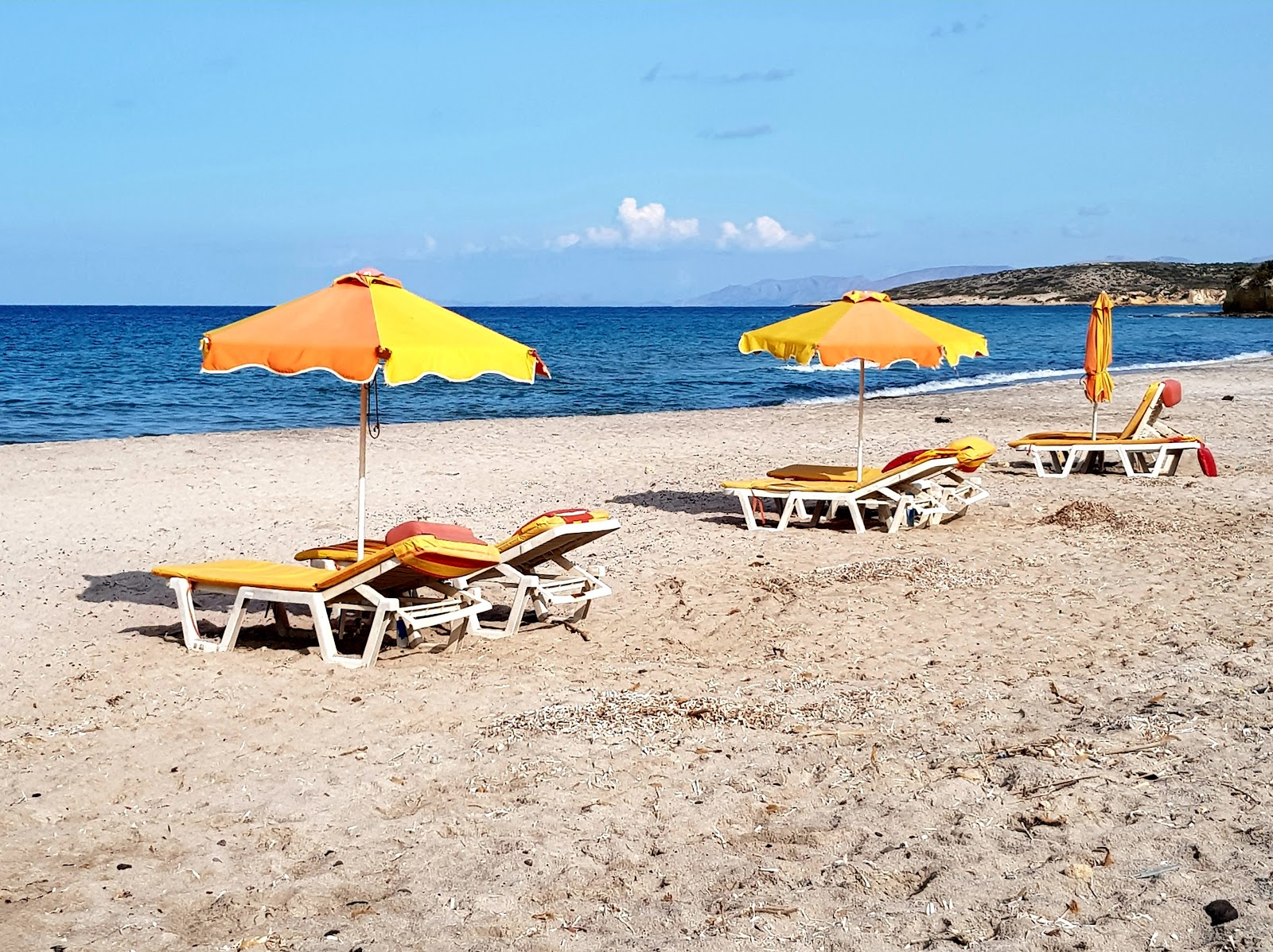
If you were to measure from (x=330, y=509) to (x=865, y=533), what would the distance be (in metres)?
4.82

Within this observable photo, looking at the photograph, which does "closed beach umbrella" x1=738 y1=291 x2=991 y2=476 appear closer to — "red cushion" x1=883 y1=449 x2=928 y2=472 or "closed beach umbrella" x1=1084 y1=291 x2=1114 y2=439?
"red cushion" x1=883 y1=449 x2=928 y2=472

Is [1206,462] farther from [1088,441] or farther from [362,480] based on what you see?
[362,480]

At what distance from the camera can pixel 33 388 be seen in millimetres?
31234

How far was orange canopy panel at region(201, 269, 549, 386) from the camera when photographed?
602cm

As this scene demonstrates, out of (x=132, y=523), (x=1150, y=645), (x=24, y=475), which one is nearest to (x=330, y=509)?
(x=132, y=523)

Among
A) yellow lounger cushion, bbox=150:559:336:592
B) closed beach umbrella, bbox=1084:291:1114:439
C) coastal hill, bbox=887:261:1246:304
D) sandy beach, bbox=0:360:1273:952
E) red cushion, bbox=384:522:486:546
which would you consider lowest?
sandy beach, bbox=0:360:1273:952

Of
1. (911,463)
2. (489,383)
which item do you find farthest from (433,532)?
(489,383)

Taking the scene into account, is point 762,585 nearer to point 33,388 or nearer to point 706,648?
point 706,648

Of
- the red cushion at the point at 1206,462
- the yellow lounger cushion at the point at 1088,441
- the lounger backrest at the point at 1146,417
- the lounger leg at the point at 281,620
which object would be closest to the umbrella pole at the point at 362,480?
the lounger leg at the point at 281,620

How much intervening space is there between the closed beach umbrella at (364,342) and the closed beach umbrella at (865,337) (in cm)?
319

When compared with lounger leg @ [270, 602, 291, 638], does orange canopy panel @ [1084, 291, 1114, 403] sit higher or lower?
higher

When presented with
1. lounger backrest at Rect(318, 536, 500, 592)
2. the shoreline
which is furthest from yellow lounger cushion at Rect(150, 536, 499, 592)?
the shoreline

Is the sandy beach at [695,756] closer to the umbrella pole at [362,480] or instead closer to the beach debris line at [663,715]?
the beach debris line at [663,715]

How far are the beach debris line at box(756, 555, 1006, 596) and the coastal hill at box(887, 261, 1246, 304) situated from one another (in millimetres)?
111834
